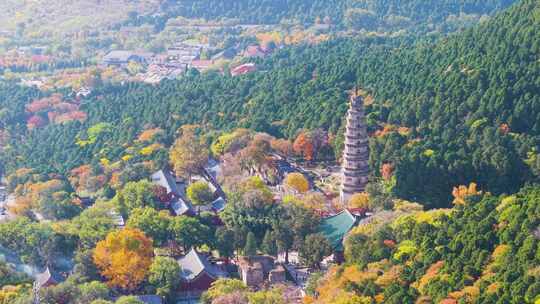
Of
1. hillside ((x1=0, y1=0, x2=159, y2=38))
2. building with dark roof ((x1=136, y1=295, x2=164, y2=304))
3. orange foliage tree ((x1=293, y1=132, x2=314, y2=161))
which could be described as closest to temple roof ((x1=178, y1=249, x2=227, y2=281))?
building with dark roof ((x1=136, y1=295, x2=164, y2=304))

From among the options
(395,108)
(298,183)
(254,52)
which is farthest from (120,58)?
(298,183)

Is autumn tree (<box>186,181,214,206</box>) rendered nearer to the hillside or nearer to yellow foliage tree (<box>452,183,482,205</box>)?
yellow foliage tree (<box>452,183,482,205</box>)

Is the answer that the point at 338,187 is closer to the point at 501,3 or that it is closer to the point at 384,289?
the point at 384,289

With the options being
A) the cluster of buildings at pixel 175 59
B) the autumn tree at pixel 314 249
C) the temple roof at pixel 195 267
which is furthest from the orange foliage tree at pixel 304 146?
the cluster of buildings at pixel 175 59

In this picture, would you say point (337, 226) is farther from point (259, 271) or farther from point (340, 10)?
point (340, 10)

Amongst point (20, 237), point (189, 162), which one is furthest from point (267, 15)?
point (20, 237)
